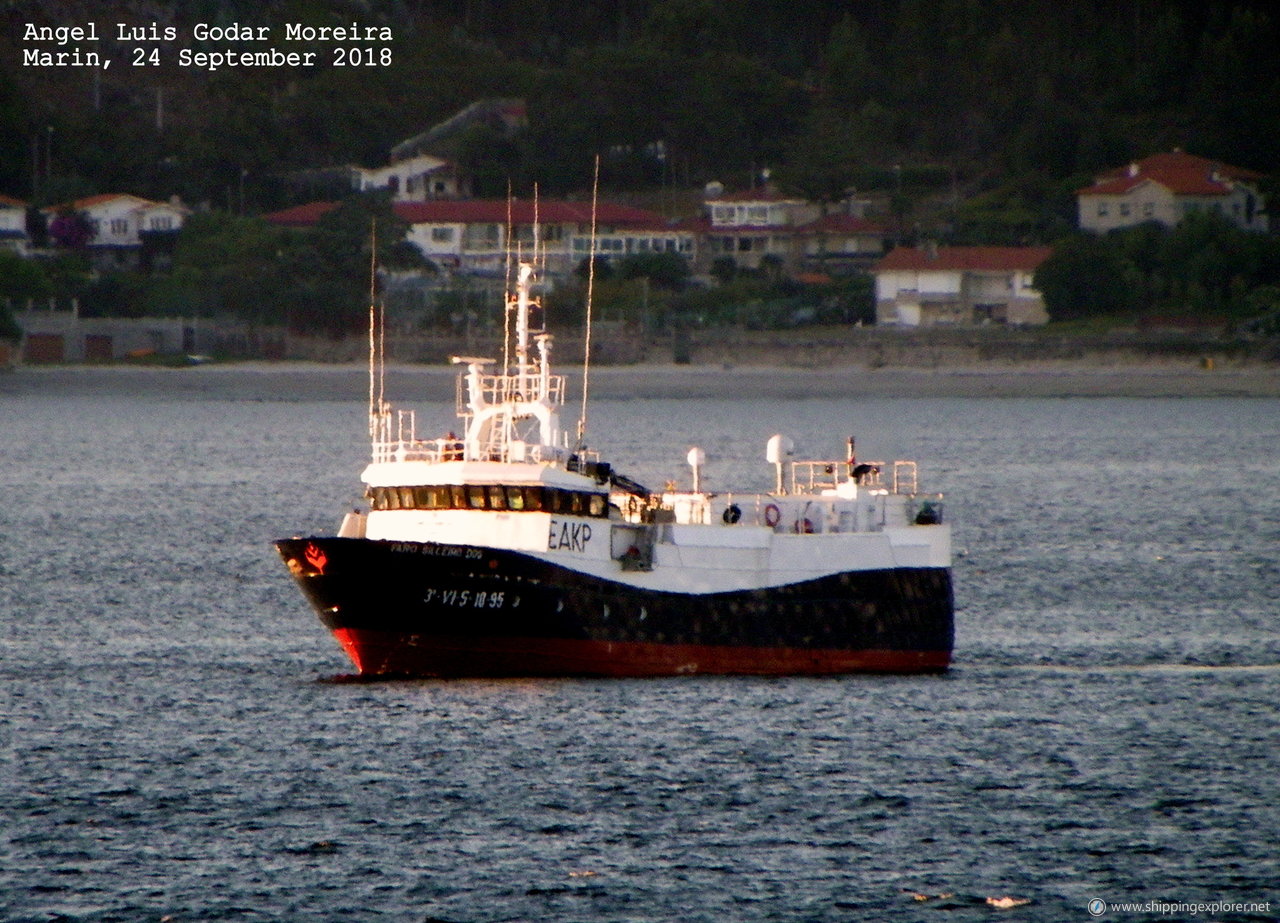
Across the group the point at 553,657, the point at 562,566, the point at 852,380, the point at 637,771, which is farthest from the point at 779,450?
the point at 852,380

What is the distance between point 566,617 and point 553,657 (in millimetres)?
1108

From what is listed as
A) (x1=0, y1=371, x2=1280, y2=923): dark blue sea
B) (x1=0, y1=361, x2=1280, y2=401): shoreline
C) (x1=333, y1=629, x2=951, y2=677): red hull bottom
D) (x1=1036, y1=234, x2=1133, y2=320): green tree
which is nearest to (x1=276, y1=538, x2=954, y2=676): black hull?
(x1=333, y1=629, x2=951, y2=677): red hull bottom

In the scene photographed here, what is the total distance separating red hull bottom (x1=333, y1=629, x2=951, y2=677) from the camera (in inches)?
Result: 2007

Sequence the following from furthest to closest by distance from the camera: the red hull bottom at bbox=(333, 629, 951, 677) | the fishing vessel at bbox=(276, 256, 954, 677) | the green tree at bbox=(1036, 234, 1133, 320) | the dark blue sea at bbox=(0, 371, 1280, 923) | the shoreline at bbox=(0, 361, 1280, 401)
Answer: the green tree at bbox=(1036, 234, 1133, 320)
the shoreline at bbox=(0, 361, 1280, 401)
the red hull bottom at bbox=(333, 629, 951, 677)
the fishing vessel at bbox=(276, 256, 954, 677)
the dark blue sea at bbox=(0, 371, 1280, 923)

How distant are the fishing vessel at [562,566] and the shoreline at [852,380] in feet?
421

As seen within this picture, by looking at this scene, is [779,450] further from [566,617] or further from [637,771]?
[637,771]

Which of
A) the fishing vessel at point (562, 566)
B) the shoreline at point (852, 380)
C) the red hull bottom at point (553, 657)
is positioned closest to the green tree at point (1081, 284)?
the shoreline at point (852, 380)

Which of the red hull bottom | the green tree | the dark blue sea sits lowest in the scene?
the dark blue sea

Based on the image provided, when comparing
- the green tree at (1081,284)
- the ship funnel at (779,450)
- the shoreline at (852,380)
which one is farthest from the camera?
the green tree at (1081,284)

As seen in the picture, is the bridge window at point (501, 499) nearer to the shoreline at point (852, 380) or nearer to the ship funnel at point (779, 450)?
the ship funnel at point (779, 450)

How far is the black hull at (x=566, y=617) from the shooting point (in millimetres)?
49969

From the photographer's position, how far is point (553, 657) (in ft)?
169

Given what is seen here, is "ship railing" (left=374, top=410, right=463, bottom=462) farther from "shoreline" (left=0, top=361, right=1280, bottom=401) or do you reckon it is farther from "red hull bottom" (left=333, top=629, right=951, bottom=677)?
"shoreline" (left=0, top=361, right=1280, bottom=401)

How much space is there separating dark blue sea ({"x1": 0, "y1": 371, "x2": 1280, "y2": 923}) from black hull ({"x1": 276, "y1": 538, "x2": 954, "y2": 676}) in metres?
0.69
